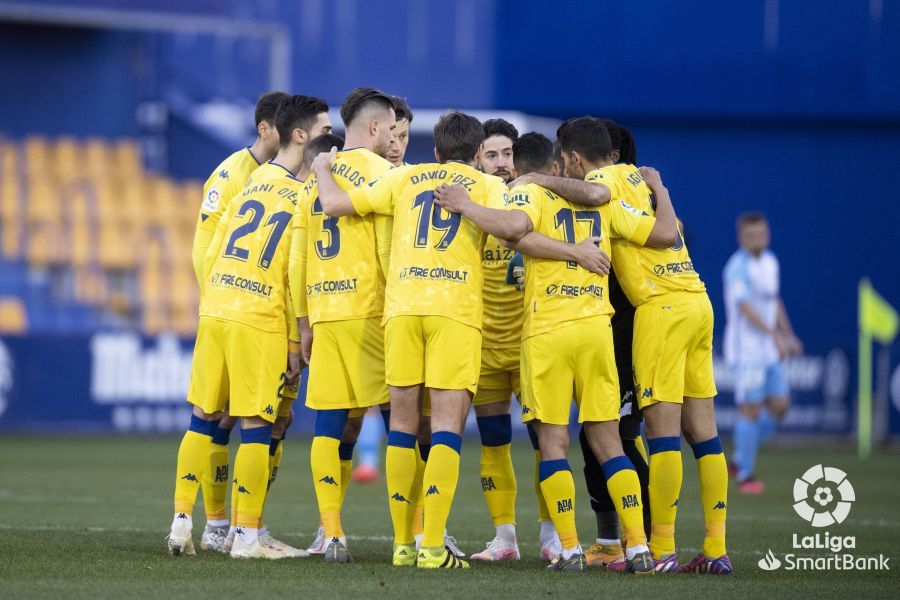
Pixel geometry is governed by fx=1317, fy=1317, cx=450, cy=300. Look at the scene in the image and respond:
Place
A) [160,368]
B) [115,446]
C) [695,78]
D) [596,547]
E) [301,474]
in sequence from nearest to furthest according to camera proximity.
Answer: [596,547] < [301,474] < [115,446] < [160,368] < [695,78]

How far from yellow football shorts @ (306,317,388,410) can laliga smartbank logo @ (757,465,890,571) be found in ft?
7.01

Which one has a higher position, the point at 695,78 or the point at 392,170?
the point at 695,78

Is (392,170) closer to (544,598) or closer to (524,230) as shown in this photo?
(524,230)

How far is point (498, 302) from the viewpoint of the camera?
23.3 feet

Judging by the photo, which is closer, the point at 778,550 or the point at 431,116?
the point at 778,550

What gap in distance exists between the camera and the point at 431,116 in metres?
22.0

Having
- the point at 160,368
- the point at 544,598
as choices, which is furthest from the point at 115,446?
the point at 544,598

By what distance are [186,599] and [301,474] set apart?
720 centimetres

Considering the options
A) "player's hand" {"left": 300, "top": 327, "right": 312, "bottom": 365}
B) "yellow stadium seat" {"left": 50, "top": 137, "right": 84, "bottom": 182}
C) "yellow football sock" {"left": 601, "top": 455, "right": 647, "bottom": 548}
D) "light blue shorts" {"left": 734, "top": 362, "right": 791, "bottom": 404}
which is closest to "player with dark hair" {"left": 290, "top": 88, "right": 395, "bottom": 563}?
"player's hand" {"left": 300, "top": 327, "right": 312, "bottom": 365}

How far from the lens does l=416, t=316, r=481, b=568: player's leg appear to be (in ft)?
20.0

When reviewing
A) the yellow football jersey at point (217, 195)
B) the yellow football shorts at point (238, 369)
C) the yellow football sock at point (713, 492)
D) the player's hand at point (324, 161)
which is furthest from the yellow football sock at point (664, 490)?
the yellow football jersey at point (217, 195)

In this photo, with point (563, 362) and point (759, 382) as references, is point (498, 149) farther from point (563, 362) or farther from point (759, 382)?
point (759, 382)

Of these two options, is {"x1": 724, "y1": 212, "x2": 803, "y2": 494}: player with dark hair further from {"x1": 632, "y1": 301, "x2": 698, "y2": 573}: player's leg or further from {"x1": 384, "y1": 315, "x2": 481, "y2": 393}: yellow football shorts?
{"x1": 384, "y1": 315, "x2": 481, "y2": 393}: yellow football shorts

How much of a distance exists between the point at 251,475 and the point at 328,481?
42 cm
